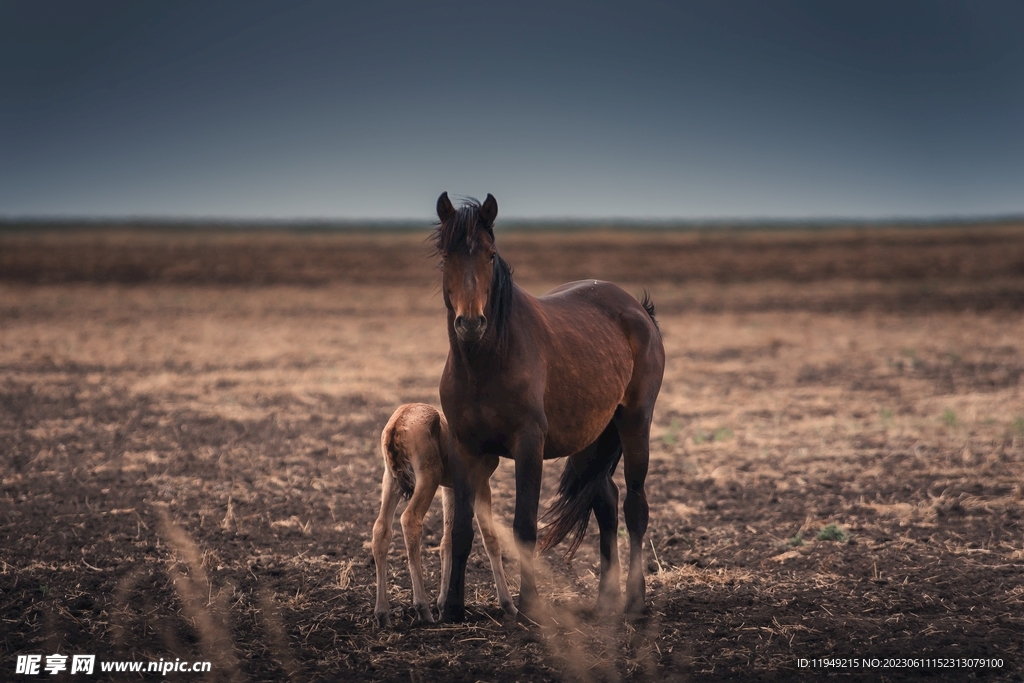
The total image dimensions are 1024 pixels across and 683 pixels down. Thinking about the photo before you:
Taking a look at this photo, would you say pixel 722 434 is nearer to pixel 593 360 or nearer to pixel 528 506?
pixel 593 360

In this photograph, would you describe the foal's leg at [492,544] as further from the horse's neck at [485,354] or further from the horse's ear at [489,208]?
the horse's ear at [489,208]

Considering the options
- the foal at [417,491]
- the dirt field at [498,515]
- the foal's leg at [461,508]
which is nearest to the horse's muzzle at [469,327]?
the foal's leg at [461,508]

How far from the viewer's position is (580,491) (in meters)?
6.39

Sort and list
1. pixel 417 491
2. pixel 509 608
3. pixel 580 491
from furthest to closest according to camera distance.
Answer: pixel 580 491, pixel 509 608, pixel 417 491

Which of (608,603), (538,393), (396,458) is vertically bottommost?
(608,603)

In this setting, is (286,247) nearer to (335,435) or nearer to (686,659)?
(335,435)

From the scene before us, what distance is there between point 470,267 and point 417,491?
1.68 m

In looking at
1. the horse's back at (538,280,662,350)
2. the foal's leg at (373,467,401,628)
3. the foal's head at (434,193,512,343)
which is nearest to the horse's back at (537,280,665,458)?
the horse's back at (538,280,662,350)

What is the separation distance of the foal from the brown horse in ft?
0.77

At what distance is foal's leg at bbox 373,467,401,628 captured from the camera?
18.4 feet

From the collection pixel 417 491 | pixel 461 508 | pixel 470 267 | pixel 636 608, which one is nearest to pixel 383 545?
pixel 417 491

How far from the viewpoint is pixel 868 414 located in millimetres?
12648

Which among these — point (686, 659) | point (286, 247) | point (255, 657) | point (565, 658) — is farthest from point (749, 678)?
point (286, 247)

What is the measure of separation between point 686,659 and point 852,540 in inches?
116
